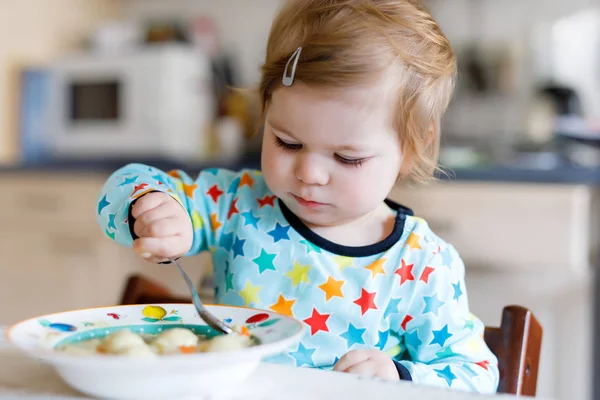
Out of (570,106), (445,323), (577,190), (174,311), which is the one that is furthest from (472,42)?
(174,311)

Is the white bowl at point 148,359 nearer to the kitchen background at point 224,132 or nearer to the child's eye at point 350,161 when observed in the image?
the child's eye at point 350,161

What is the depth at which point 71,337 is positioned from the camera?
0.60 m

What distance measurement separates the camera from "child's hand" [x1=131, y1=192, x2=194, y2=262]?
705mm

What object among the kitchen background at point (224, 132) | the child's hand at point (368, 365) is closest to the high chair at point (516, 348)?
the child's hand at point (368, 365)

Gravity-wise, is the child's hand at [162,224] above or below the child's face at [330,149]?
below

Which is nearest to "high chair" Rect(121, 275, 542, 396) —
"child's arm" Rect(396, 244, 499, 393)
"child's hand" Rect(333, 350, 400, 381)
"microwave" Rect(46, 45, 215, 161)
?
"child's arm" Rect(396, 244, 499, 393)

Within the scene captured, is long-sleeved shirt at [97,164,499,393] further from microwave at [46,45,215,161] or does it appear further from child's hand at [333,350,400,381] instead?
microwave at [46,45,215,161]

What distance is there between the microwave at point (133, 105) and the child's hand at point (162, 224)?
1976mm

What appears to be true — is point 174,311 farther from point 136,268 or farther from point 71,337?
point 136,268

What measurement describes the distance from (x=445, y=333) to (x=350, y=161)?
21cm

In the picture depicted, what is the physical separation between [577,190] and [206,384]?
174 centimetres

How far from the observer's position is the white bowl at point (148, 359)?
488mm

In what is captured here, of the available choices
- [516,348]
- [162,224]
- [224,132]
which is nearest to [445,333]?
[516,348]

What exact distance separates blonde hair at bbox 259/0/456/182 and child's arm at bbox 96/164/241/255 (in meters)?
0.13
